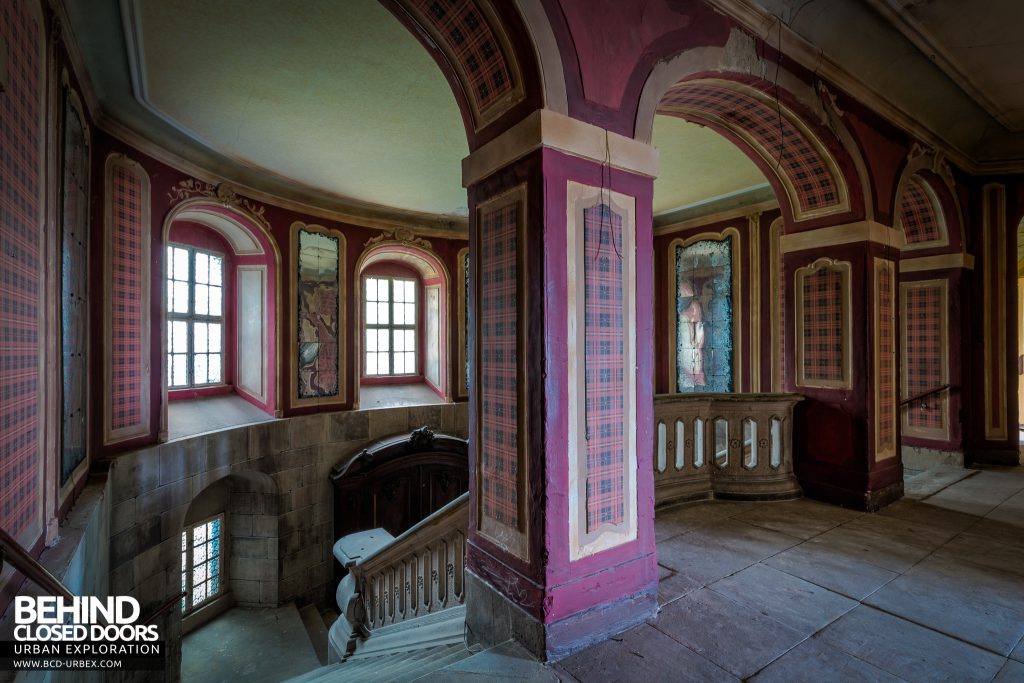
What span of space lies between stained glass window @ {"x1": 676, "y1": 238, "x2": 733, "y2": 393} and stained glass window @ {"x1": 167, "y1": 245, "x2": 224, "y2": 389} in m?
7.24

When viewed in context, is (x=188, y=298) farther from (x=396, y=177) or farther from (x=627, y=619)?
(x=627, y=619)

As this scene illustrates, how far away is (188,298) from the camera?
6664mm

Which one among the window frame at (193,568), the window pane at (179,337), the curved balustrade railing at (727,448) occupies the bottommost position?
the window frame at (193,568)

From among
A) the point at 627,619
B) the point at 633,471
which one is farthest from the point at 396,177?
the point at 627,619

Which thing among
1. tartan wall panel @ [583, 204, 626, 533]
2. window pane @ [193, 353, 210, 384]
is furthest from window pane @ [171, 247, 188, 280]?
tartan wall panel @ [583, 204, 626, 533]

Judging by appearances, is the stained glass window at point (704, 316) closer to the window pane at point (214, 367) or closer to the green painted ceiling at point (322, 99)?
the green painted ceiling at point (322, 99)

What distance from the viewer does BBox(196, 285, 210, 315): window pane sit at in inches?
267

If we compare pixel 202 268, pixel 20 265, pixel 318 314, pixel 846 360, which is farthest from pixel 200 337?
pixel 846 360

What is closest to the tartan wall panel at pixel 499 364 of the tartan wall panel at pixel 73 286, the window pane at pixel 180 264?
the tartan wall panel at pixel 73 286

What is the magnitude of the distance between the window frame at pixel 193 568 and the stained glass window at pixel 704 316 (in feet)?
24.1

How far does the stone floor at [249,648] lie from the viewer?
5.62 m

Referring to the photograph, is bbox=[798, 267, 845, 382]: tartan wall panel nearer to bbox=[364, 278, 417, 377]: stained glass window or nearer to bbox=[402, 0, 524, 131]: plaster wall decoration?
bbox=[402, 0, 524, 131]: plaster wall decoration

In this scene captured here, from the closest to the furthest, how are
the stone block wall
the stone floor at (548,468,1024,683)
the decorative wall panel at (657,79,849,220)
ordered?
1. the stone floor at (548,468,1024,683)
2. the decorative wall panel at (657,79,849,220)
3. the stone block wall

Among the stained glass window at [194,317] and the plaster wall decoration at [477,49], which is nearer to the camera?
the plaster wall decoration at [477,49]
